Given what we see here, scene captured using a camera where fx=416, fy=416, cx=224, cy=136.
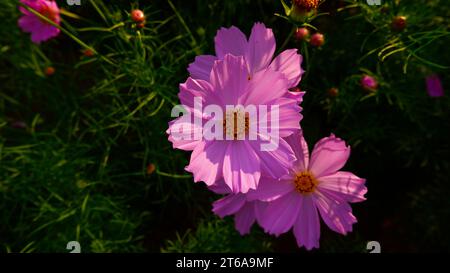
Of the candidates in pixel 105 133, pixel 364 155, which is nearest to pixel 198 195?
pixel 105 133

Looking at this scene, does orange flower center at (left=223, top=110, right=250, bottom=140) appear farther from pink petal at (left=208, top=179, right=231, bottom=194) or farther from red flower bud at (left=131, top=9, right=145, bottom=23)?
red flower bud at (left=131, top=9, right=145, bottom=23)

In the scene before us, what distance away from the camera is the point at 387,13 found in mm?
973

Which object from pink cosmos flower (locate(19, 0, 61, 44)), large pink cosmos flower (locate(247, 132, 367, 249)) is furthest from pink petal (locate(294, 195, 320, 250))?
pink cosmos flower (locate(19, 0, 61, 44))

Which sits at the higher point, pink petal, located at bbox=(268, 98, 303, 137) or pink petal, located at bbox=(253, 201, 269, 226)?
pink petal, located at bbox=(268, 98, 303, 137)

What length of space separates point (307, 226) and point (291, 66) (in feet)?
0.92

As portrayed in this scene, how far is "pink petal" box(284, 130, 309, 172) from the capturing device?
67 centimetres

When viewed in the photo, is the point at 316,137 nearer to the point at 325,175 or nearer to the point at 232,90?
the point at 325,175

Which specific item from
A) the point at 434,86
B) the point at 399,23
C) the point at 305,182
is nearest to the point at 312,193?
the point at 305,182

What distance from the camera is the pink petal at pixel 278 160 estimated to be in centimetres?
60

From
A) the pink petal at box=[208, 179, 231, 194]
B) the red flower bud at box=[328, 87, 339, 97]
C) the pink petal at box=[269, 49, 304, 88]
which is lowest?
the pink petal at box=[208, 179, 231, 194]

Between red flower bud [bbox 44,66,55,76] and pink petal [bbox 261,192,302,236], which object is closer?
pink petal [bbox 261,192,302,236]

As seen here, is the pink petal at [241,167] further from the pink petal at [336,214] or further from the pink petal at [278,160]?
the pink petal at [336,214]
